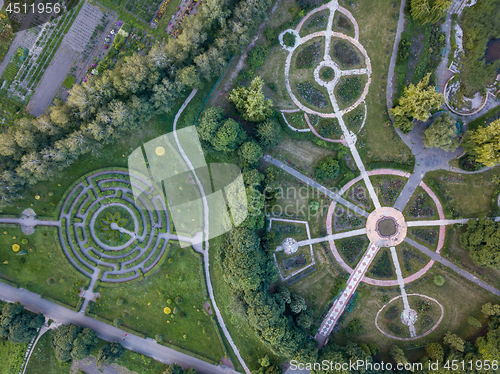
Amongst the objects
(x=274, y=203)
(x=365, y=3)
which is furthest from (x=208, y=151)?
(x=365, y=3)

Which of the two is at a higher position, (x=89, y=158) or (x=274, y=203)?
(x=274, y=203)

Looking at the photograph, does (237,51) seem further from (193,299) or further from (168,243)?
(193,299)

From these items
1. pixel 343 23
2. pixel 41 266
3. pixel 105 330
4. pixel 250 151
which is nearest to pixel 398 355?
pixel 250 151

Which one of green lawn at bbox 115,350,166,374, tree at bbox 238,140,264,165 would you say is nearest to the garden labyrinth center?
green lawn at bbox 115,350,166,374

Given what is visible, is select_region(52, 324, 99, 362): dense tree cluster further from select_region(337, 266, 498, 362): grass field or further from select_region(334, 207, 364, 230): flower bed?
select_region(334, 207, 364, 230): flower bed

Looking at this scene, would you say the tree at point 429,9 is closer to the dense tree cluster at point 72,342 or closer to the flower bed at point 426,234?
the flower bed at point 426,234

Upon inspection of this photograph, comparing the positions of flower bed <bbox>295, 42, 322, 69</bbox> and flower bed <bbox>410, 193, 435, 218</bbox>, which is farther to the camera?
flower bed <bbox>410, 193, 435, 218</bbox>
